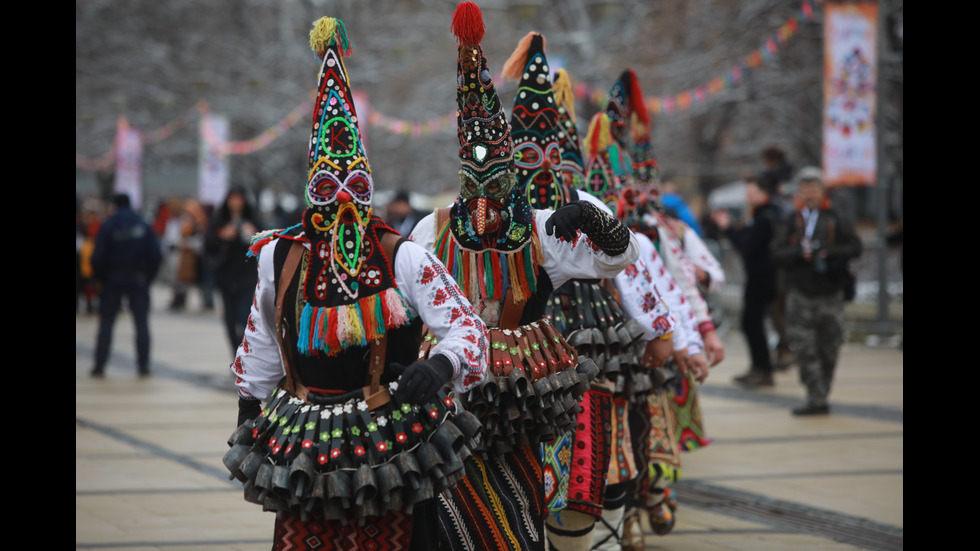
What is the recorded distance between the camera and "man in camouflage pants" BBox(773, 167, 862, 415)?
33.6 feet

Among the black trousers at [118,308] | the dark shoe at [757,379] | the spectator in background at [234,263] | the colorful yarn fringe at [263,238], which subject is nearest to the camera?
the colorful yarn fringe at [263,238]

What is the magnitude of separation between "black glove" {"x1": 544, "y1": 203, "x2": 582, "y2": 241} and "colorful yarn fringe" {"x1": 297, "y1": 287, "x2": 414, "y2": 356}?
2.83 ft

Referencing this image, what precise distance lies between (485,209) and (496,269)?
0.73 ft

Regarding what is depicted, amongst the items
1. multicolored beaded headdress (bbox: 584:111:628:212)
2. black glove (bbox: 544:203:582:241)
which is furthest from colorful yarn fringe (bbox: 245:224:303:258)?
multicolored beaded headdress (bbox: 584:111:628:212)

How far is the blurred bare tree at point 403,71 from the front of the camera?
23016 millimetres

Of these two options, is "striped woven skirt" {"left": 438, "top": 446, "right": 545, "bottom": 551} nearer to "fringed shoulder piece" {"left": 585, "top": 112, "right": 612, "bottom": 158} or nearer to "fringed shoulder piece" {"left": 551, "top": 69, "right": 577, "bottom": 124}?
"fringed shoulder piece" {"left": 551, "top": 69, "right": 577, "bottom": 124}

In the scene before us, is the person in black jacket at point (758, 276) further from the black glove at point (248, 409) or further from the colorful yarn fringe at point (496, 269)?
the black glove at point (248, 409)

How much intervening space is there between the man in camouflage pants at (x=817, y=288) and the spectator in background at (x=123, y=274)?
655 cm

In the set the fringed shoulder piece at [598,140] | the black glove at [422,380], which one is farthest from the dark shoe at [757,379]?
the black glove at [422,380]

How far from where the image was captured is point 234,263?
40.8 feet

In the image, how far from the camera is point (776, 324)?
13.6m

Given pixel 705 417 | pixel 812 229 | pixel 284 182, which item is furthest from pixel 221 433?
pixel 284 182

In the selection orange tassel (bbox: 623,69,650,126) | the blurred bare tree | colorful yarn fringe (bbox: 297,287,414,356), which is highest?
the blurred bare tree
